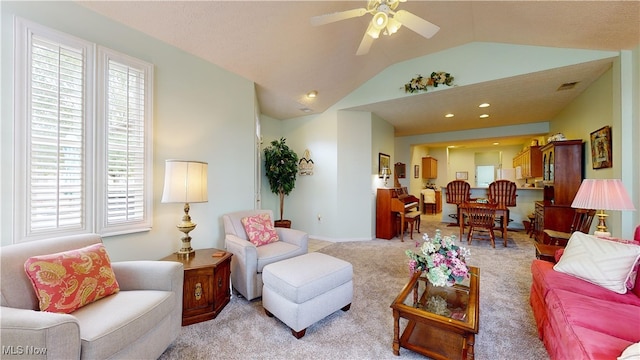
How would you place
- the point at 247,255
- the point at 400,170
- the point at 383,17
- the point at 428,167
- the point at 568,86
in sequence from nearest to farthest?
the point at 383,17, the point at 247,255, the point at 568,86, the point at 400,170, the point at 428,167

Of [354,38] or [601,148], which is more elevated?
[354,38]

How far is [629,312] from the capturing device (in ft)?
4.53

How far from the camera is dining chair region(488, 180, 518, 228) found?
4539 mm

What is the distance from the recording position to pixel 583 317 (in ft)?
4.36

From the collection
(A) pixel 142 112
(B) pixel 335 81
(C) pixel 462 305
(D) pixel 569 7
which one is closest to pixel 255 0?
(A) pixel 142 112

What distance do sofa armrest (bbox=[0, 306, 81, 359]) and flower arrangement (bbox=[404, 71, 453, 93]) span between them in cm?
447

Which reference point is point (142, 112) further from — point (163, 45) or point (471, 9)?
point (471, 9)

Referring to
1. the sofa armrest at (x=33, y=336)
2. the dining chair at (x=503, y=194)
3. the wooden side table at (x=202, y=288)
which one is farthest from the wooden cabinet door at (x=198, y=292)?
the dining chair at (x=503, y=194)

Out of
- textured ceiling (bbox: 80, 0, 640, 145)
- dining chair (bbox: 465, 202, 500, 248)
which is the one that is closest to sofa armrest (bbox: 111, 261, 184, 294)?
textured ceiling (bbox: 80, 0, 640, 145)

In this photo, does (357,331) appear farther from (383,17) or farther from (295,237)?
(383,17)

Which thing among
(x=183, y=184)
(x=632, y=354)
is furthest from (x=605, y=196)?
(x=183, y=184)

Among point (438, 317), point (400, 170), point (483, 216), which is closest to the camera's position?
point (438, 317)

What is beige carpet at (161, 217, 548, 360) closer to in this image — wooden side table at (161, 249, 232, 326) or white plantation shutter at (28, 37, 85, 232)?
wooden side table at (161, 249, 232, 326)

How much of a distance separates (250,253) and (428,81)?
3.60m
